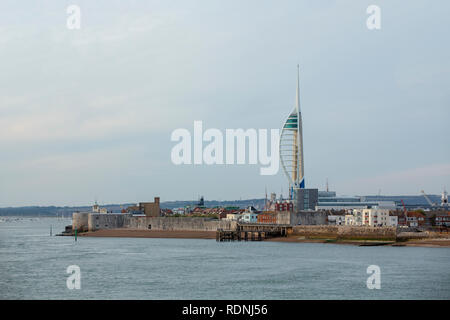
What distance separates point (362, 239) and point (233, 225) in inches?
1430

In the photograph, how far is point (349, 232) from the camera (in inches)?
4259

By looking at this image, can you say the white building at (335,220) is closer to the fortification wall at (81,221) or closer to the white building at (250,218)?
the white building at (250,218)

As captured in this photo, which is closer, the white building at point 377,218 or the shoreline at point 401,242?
the shoreline at point 401,242

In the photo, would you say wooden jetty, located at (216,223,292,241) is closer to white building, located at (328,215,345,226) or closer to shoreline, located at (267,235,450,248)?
shoreline, located at (267,235,450,248)

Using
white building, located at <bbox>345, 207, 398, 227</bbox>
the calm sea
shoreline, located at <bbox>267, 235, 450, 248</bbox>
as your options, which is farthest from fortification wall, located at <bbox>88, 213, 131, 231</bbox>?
the calm sea

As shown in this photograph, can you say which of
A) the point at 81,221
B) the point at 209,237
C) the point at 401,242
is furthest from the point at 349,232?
the point at 81,221

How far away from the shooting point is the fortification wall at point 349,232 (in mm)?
103500

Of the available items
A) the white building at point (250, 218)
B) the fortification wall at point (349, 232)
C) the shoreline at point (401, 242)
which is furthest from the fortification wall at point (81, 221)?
the shoreline at point (401, 242)

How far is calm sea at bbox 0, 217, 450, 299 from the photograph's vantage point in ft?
154

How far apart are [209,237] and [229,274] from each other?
233 feet

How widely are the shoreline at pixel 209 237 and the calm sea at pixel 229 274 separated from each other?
9256 mm

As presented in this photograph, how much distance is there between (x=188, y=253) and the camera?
8381 centimetres
